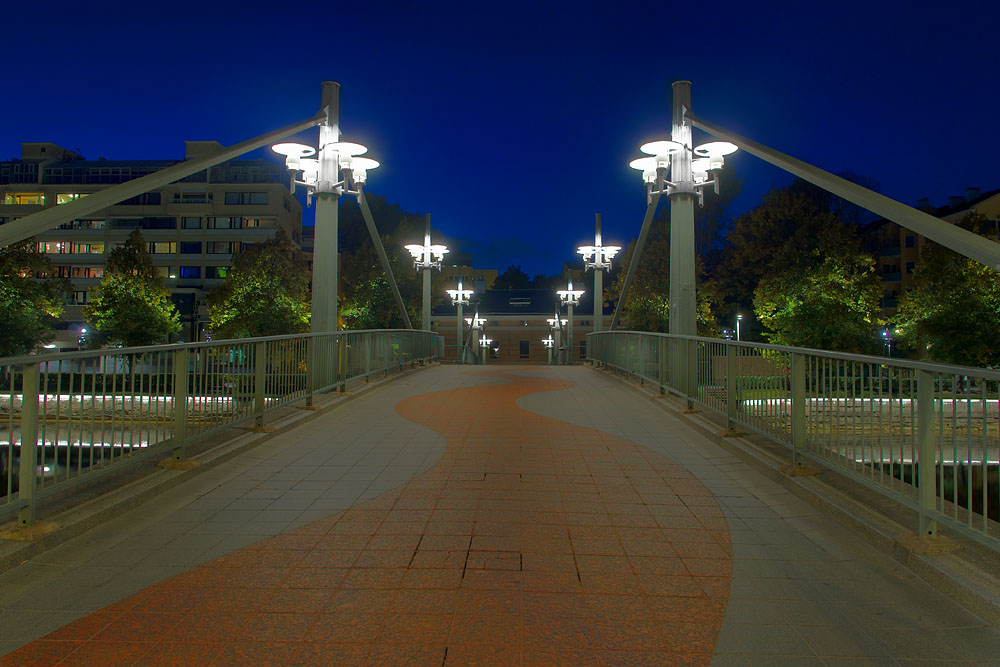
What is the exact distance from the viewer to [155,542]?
4.03 m

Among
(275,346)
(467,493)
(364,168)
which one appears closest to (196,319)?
(364,168)

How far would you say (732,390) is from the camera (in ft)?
23.0

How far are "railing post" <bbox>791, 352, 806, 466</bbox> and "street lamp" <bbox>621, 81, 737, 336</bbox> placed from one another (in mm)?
5848

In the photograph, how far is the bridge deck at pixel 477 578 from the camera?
9.04 feet

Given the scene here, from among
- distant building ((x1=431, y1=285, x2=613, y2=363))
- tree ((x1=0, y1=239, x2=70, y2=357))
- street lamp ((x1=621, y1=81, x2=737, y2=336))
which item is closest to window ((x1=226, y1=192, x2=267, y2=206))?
distant building ((x1=431, y1=285, x2=613, y2=363))

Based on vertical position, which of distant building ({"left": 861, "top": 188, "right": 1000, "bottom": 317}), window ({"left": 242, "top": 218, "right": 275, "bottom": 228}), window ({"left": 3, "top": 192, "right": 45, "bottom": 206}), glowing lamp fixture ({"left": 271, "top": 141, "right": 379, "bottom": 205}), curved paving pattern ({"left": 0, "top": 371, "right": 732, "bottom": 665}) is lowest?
curved paving pattern ({"left": 0, "top": 371, "right": 732, "bottom": 665})

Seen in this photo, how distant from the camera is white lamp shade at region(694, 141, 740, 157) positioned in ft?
Answer: 36.1

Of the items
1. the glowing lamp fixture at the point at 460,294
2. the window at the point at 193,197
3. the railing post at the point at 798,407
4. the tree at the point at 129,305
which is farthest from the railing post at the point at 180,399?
the window at the point at 193,197

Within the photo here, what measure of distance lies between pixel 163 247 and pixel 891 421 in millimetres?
67636

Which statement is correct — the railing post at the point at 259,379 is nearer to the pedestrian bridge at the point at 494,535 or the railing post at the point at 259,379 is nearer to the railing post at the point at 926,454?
the pedestrian bridge at the point at 494,535

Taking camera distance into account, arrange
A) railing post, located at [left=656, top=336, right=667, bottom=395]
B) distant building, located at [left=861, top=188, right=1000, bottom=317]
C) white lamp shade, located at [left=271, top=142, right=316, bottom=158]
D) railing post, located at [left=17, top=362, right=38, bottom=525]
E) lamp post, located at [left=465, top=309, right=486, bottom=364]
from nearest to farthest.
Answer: railing post, located at [left=17, top=362, right=38, bottom=525]
railing post, located at [left=656, top=336, right=667, bottom=395]
white lamp shade, located at [left=271, top=142, right=316, bottom=158]
lamp post, located at [left=465, top=309, right=486, bottom=364]
distant building, located at [left=861, top=188, right=1000, bottom=317]

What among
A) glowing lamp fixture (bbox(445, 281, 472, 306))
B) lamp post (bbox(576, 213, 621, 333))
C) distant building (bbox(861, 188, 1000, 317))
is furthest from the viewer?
distant building (bbox(861, 188, 1000, 317))

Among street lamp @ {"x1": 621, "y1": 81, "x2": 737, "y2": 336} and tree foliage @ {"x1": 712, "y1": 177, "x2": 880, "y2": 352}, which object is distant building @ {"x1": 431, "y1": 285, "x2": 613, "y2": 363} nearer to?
tree foliage @ {"x1": 712, "y1": 177, "x2": 880, "y2": 352}

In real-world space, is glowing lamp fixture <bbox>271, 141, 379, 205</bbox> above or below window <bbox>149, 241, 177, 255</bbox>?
below
